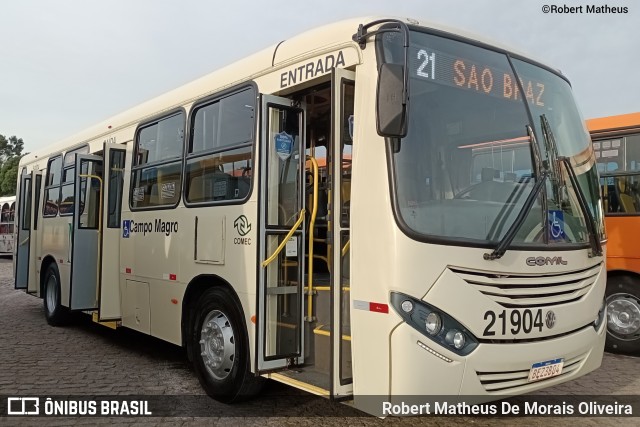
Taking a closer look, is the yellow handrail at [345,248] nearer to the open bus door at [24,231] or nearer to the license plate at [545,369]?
the license plate at [545,369]

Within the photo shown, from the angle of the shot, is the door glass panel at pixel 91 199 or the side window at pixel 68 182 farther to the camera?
the side window at pixel 68 182

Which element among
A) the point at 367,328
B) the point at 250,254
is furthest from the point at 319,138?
the point at 367,328

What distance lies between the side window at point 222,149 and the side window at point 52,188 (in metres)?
4.55

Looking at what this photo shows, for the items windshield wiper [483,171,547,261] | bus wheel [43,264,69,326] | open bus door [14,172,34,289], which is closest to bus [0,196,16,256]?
open bus door [14,172,34,289]

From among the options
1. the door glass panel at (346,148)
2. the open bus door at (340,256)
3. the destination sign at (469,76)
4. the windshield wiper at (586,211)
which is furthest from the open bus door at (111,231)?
the windshield wiper at (586,211)

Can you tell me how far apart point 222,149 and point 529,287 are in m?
2.90

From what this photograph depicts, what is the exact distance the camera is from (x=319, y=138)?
5.88 metres

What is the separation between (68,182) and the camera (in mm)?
8477

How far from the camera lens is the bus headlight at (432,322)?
3.25 metres

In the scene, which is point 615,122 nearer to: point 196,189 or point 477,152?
point 477,152

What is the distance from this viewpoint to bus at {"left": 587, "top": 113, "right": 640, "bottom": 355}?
676 cm

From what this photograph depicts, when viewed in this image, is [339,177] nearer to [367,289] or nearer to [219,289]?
[367,289]

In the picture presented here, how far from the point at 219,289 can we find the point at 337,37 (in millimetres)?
2424

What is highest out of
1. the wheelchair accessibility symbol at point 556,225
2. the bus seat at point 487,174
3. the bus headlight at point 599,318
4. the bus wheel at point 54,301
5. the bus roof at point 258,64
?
the bus roof at point 258,64
